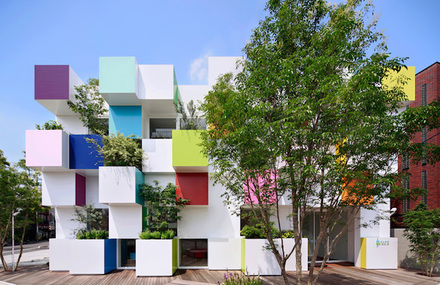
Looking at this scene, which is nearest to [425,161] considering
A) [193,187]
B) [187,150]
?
[193,187]

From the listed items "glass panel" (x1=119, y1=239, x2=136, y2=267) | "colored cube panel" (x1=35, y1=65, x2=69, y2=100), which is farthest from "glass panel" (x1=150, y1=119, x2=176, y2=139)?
"glass panel" (x1=119, y1=239, x2=136, y2=267)

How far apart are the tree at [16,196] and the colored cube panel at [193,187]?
7.77m

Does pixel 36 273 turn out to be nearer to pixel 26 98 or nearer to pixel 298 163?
pixel 26 98

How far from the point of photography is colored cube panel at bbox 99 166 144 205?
13.6 m

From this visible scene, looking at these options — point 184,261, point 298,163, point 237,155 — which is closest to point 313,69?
point 298,163

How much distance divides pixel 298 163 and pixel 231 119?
2.66 metres

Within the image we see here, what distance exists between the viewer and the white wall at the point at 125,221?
14.4 meters

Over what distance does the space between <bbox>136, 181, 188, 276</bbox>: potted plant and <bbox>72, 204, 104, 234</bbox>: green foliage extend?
2.65 meters

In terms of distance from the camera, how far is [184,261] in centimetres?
1514

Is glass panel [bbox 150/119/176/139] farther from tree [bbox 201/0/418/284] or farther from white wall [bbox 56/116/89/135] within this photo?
tree [bbox 201/0/418/284]

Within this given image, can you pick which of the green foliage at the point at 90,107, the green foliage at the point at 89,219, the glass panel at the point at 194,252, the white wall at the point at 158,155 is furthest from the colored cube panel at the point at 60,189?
the glass panel at the point at 194,252

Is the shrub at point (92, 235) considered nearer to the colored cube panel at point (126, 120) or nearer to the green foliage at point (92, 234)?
the green foliage at point (92, 234)

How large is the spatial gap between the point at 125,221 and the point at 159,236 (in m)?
2.31

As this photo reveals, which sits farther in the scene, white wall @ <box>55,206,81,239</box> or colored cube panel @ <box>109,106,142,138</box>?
colored cube panel @ <box>109,106,142,138</box>
